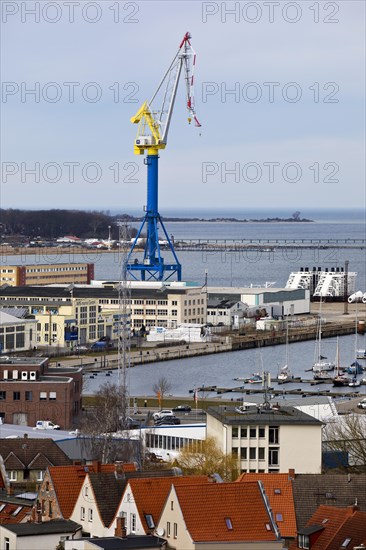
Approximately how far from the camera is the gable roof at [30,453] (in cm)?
1421

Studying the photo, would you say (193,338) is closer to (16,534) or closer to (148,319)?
(148,319)

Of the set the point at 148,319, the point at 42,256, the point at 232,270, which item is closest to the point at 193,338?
the point at 148,319

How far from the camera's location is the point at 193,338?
115 feet

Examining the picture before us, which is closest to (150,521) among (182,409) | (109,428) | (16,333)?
(109,428)

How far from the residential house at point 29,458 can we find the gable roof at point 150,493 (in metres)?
3.27

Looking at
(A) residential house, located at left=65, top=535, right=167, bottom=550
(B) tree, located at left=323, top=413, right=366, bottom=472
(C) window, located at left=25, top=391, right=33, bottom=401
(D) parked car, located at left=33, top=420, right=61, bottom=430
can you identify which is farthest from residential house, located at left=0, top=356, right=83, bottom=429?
(A) residential house, located at left=65, top=535, right=167, bottom=550

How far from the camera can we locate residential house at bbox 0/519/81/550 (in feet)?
32.3

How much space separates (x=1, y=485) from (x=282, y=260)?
229 ft

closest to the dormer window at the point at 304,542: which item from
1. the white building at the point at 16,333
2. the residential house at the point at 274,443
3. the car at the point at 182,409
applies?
the residential house at the point at 274,443

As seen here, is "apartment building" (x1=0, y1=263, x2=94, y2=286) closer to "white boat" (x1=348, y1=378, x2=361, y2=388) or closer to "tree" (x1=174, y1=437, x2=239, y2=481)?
→ "white boat" (x1=348, y1=378, x2=361, y2=388)

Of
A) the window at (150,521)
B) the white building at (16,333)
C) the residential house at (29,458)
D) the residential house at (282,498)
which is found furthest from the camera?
the white building at (16,333)

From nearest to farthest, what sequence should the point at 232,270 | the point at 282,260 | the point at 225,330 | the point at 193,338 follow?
the point at 193,338, the point at 225,330, the point at 232,270, the point at 282,260

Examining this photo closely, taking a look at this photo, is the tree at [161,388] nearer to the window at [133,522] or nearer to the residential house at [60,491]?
the residential house at [60,491]

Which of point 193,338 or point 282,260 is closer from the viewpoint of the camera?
point 193,338
